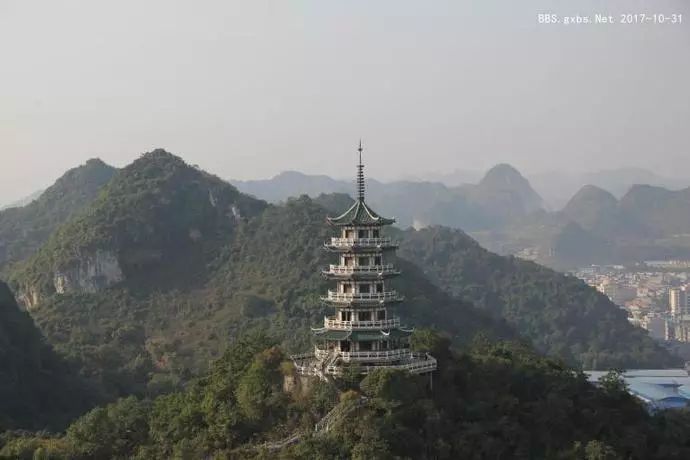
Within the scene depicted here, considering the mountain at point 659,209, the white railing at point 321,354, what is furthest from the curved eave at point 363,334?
the mountain at point 659,209

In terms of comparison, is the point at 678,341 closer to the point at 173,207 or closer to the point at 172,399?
the point at 173,207

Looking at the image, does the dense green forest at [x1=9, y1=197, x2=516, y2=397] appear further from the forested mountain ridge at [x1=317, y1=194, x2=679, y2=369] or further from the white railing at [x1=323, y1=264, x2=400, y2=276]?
the white railing at [x1=323, y1=264, x2=400, y2=276]

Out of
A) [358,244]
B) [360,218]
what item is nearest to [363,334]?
[358,244]

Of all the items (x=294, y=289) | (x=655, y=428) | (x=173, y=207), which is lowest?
(x=655, y=428)

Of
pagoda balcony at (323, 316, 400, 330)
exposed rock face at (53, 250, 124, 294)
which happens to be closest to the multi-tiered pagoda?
pagoda balcony at (323, 316, 400, 330)

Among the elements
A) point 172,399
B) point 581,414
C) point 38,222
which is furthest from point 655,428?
point 38,222

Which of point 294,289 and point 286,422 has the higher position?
point 294,289

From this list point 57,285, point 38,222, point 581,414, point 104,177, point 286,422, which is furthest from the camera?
point 104,177
